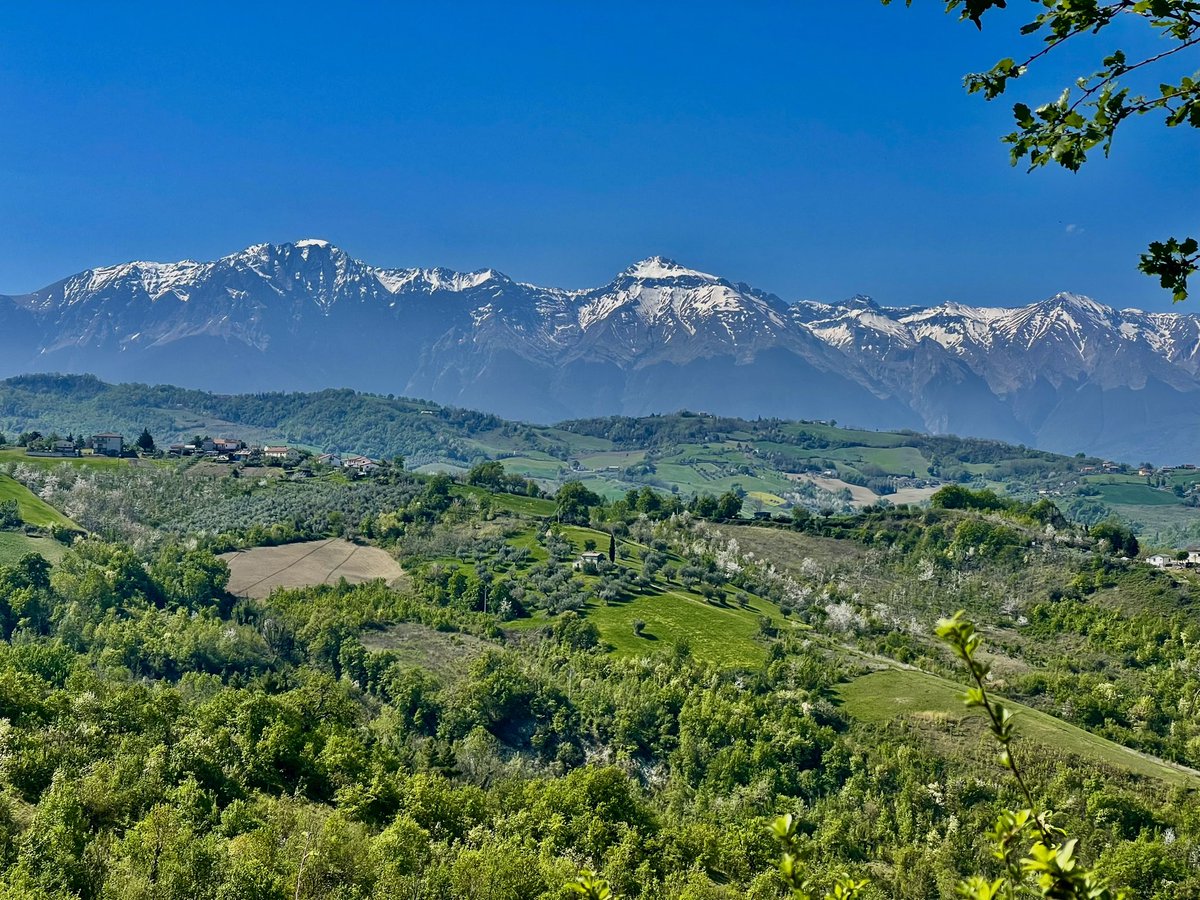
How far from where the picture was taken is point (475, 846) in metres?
41.9

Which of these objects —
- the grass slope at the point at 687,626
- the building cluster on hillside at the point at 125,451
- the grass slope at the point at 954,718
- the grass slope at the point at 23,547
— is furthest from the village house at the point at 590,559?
the building cluster on hillside at the point at 125,451

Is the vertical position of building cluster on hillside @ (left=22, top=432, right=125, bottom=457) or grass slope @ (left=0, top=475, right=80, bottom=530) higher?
building cluster on hillside @ (left=22, top=432, right=125, bottom=457)

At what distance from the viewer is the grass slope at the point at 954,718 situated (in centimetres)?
6247

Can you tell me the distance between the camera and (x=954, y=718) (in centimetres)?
6988

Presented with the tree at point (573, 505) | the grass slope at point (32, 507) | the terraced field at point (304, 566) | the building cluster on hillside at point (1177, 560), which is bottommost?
the terraced field at point (304, 566)

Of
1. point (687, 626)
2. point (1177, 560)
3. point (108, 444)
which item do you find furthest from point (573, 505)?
point (108, 444)

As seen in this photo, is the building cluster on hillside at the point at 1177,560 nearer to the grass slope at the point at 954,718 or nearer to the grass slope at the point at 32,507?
the grass slope at the point at 954,718

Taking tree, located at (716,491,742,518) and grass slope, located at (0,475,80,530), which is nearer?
grass slope, located at (0,475,80,530)

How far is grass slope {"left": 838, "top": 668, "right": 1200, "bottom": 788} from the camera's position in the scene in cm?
6247

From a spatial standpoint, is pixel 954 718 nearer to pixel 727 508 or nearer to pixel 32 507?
pixel 727 508

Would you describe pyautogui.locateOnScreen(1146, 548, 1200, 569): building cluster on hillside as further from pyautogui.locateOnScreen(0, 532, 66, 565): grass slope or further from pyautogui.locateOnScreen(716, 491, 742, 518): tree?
pyautogui.locateOnScreen(0, 532, 66, 565): grass slope

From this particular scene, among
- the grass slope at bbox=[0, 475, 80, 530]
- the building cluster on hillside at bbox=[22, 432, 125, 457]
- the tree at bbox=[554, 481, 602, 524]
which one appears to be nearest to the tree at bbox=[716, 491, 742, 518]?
the tree at bbox=[554, 481, 602, 524]

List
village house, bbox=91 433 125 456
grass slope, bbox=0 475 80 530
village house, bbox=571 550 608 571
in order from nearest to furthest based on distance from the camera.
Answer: village house, bbox=571 550 608 571, grass slope, bbox=0 475 80 530, village house, bbox=91 433 125 456

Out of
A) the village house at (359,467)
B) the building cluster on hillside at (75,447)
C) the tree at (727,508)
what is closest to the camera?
the tree at (727,508)
